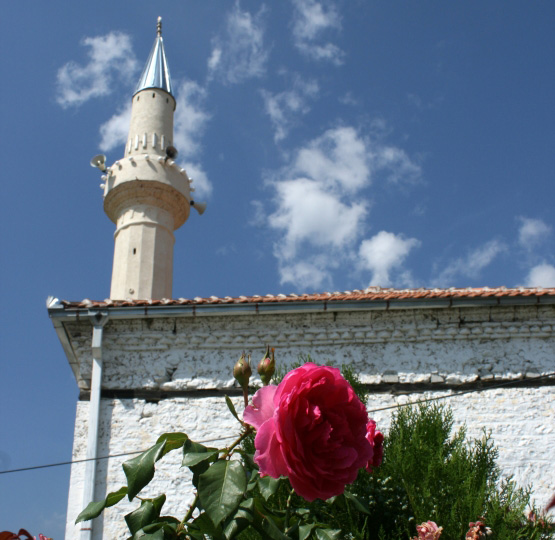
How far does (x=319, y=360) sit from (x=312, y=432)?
5593 mm

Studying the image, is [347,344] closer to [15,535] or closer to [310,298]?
[310,298]

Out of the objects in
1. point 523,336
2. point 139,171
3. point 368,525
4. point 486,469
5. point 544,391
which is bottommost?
point 368,525

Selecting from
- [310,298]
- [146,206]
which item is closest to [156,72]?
[146,206]

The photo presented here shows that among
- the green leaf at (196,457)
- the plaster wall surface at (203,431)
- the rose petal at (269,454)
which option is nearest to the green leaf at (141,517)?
the green leaf at (196,457)

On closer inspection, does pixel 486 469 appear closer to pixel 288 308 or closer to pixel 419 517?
pixel 419 517

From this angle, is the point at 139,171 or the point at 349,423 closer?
the point at 349,423

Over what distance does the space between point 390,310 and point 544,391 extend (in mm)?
1815

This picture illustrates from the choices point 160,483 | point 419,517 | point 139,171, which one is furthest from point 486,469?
point 139,171

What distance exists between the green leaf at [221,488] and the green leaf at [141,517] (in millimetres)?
318

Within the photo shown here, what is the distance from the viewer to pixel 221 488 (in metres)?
1.69

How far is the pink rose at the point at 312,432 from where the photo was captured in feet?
4.97

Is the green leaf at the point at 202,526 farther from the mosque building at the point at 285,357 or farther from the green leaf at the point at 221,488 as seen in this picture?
the mosque building at the point at 285,357

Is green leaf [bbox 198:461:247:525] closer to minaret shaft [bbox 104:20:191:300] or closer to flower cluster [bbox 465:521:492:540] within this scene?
flower cluster [bbox 465:521:492:540]

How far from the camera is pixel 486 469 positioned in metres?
4.74
